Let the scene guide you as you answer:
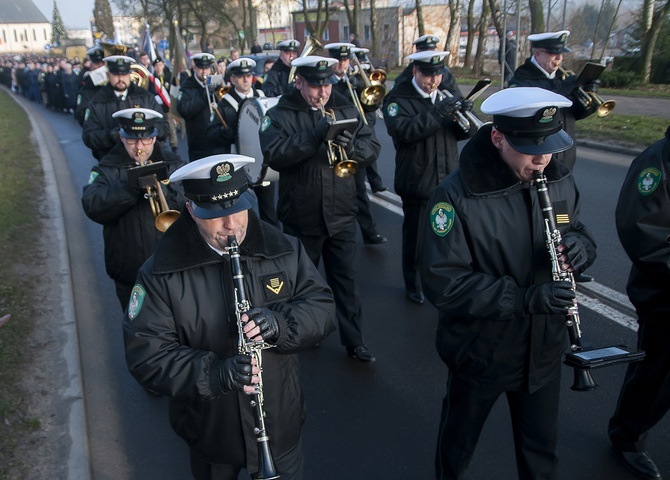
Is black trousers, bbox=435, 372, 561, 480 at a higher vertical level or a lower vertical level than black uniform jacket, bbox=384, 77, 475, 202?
lower

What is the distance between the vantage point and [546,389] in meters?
3.07

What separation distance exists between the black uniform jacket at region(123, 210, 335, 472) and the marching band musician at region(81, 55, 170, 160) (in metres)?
4.98

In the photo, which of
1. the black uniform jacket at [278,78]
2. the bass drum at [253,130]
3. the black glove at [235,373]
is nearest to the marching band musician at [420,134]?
the bass drum at [253,130]

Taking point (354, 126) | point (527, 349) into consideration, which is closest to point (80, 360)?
point (354, 126)

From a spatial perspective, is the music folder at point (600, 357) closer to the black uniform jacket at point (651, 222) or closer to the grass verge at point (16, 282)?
the black uniform jacket at point (651, 222)

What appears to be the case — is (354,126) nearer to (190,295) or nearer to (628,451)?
(190,295)

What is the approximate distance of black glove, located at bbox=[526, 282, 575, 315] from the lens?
2.65 meters

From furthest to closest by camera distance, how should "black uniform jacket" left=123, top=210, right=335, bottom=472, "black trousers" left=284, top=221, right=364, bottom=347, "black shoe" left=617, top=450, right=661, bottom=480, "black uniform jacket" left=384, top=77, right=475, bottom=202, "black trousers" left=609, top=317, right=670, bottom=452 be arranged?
"black uniform jacket" left=384, top=77, right=475, bottom=202 → "black trousers" left=284, top=221, right=364, bottom=347 → "black shoe" left=617, top=450, right=661, bottom=480 → "black trousers" left=609, top=317, right=670, bottom=452 → "black uniform jacket" left=123, top=210, right=335, bottom=472

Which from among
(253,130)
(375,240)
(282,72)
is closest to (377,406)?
(375,240)

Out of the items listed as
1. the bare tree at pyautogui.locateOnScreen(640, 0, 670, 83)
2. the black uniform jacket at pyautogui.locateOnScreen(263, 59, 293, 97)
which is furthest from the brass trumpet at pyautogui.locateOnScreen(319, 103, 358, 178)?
the bare tree at pyautogui.locateOnScreen(640, 0, 670, 83)

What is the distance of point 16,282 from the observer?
655cm

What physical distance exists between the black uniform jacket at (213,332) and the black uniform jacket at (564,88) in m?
3.99

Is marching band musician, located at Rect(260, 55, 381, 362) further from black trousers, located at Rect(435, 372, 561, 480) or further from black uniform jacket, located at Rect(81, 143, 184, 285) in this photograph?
black trousers, located at Rect(435, 372, 561, 480)

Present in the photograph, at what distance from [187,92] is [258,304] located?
271 inches
